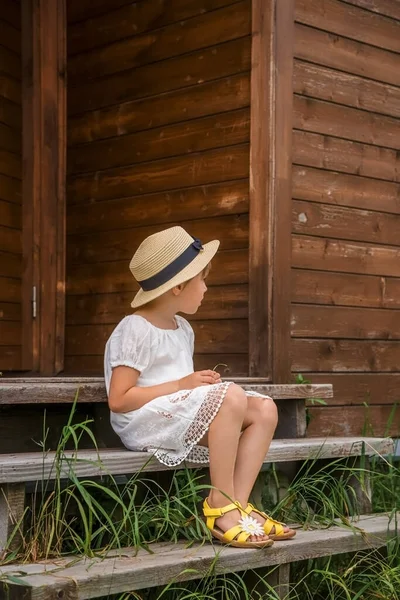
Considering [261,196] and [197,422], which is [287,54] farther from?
[197,422]

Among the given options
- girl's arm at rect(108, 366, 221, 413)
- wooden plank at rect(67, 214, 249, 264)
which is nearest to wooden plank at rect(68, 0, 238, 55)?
wooden plank at rect(67, 214, 249, 264)

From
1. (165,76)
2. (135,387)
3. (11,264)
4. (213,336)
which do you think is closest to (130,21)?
(165,76)

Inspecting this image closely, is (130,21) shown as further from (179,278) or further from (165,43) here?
(179,278)

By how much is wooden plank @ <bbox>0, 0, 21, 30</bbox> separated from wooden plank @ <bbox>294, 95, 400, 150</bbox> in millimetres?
1554

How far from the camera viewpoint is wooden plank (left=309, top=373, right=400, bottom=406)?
16.0ft

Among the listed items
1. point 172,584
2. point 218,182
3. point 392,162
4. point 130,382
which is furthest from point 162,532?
point 392,162

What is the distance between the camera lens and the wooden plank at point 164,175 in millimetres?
4695

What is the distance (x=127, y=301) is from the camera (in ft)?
17.3

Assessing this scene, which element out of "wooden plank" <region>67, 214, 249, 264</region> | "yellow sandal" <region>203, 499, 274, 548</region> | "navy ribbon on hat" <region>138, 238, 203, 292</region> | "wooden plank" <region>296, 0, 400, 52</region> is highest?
"wooden plank" <region>296, 0, 400, 52</region>

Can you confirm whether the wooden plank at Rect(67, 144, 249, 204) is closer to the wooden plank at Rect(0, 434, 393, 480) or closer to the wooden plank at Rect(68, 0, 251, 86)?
the wooden plank at Rect(68, 0, 251, 86)

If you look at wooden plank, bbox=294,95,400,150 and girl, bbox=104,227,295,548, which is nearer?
girl, bbox=104,227,295,548

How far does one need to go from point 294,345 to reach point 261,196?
2.22ft

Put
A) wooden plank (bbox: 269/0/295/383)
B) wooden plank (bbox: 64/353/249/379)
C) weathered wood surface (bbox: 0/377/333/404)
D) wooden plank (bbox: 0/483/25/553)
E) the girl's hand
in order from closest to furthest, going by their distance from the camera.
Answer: wooden plank (bbox: 0/483/25/553) → the girl's hand → weathered wood surface (bbox: 0/377/333/404) → wooden plank (bbox: 269/0/295/383) → wooden plank (bbox: 64/353/249/379)

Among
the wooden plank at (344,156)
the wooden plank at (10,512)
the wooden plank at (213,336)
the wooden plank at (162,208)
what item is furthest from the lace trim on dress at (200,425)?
the wooden plank at (344,156)
